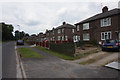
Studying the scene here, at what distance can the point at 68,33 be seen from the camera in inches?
1590

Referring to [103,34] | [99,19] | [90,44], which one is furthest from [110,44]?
[99,19]

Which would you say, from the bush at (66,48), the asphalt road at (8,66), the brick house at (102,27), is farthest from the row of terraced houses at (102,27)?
the asphalt road at (8,66)

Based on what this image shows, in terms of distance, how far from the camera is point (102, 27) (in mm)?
20016

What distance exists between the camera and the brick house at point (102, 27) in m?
17.6

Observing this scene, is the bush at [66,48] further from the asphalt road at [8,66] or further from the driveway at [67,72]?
the asphalt road at [8,66]

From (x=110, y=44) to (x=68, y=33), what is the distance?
28.4 meters

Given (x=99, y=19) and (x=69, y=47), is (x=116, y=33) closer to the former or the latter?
(x=99, y=19)

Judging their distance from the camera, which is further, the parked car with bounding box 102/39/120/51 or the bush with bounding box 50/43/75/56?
the parked car with bounding box 102/39/120/51

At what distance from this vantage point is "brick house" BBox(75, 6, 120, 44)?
17.6 m

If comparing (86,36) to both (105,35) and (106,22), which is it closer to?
(105,35)

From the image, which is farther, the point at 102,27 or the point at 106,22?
the point at 102,27

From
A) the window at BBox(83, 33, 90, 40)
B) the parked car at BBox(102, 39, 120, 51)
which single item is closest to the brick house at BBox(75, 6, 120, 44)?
the window at BBox(83, 33, 90, 40)

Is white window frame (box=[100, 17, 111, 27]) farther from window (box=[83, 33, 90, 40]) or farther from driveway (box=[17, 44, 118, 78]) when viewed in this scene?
driveway (box=[17, 44, 118, 78])

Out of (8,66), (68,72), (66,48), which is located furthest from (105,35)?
(8,66)
